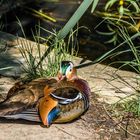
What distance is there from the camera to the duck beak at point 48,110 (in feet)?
12.7

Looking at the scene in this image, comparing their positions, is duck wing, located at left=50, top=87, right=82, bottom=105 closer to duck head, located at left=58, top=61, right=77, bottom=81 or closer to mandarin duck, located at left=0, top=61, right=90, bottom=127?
mandarin duck, located at left=0, top=61, right=90, bottom=127

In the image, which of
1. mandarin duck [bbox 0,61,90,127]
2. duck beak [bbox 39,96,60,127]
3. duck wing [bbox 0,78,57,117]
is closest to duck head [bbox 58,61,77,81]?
mandarin duck [bbox 0,61,90,127]

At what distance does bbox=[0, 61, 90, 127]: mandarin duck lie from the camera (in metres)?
3.91

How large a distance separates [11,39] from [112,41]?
145cm

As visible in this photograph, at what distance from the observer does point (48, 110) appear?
3881 millimetres

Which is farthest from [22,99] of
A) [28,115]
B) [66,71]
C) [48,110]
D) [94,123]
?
[94,123]

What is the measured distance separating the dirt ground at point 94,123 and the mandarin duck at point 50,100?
10 centimetres

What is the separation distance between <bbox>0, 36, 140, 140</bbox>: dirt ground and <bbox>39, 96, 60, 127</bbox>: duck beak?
0.12 metres

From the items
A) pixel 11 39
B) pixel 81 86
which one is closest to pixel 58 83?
pixel 81 86

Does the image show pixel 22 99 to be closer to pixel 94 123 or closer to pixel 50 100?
pixel 50 100

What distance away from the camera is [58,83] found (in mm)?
4102

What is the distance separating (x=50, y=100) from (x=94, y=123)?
538mm

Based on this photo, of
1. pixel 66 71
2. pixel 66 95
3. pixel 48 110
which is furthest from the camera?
pixel 66 71

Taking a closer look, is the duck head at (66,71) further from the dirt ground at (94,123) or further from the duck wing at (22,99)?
the dirt ground at (94,123)
